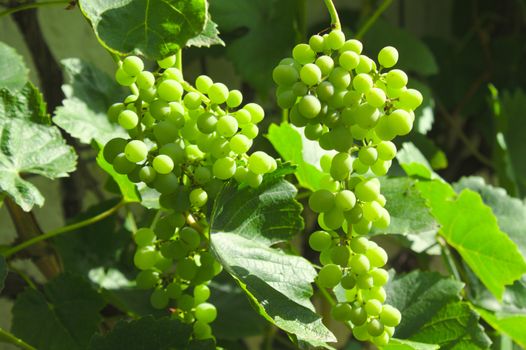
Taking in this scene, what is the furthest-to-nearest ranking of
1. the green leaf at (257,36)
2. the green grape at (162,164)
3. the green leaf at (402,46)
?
the green leaf at (402,46)
the green leaf at (257,36)
the green grape at (162,164)

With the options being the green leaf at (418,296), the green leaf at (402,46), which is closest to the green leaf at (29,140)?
the green leaf at (418,296)

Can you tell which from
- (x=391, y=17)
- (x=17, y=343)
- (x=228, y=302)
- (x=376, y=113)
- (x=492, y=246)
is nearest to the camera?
(x=376, y=113)

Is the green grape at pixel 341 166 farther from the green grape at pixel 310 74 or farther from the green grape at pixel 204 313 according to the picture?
the green grape at pixel 204 313

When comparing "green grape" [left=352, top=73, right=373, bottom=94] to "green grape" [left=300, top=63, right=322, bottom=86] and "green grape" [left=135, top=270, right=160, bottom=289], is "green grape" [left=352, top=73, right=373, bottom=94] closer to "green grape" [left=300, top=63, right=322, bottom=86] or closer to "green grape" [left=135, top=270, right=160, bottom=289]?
"green grape" [left=300, top=63, right=322, bottom=86]

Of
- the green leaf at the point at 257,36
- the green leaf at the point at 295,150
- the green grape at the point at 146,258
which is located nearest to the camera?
the green grape at the point at 146,258

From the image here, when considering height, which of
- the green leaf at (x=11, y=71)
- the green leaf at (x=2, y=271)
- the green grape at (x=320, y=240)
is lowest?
the green leaf at (x=2, y=271)

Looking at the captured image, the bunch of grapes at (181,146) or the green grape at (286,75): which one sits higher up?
the green grape at (286,75)

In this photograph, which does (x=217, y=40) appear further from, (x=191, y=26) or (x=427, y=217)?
(x=427, y=217)

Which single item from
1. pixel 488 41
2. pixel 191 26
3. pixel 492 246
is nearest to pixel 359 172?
pixel 191 26
